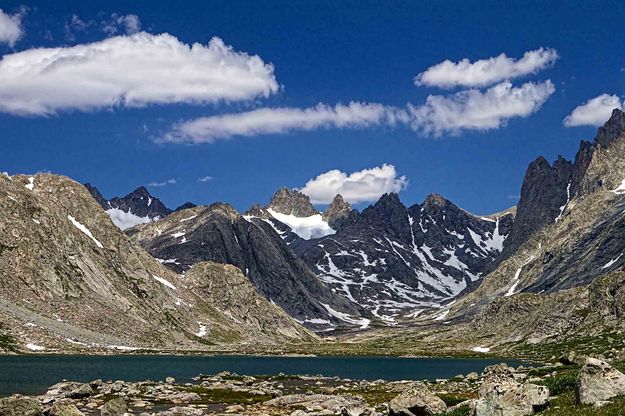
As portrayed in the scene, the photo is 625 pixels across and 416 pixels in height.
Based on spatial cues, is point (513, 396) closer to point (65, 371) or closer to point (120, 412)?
point (120, 412)

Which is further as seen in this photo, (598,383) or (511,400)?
(511,400)

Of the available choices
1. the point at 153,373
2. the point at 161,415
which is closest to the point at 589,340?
the point at 153,373

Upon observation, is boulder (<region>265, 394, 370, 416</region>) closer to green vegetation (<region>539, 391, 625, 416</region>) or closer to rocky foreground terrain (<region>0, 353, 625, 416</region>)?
rocky foreground terrain (<region>0, 353, 625, 416</region>)

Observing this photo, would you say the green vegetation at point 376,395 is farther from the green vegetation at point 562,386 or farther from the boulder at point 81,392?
the boulder at point 81,392

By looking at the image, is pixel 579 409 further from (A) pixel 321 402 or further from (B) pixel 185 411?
(A) pixel 321 402

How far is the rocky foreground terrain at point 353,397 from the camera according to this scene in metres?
32.2

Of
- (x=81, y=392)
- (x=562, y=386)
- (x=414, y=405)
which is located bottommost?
(x=81, y=392)

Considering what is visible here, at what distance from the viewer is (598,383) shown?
31.4 meters

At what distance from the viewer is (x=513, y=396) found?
3306cm

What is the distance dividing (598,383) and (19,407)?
4297 cm

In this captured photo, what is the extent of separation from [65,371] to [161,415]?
72.3 m

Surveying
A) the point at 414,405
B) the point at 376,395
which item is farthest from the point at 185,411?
the point at 376,395

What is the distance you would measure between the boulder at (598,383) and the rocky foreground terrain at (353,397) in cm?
4

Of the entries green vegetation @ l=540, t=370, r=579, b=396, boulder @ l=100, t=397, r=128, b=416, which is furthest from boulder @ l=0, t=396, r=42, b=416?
green vegetation @ l=540, t=370, r=579, b=396
